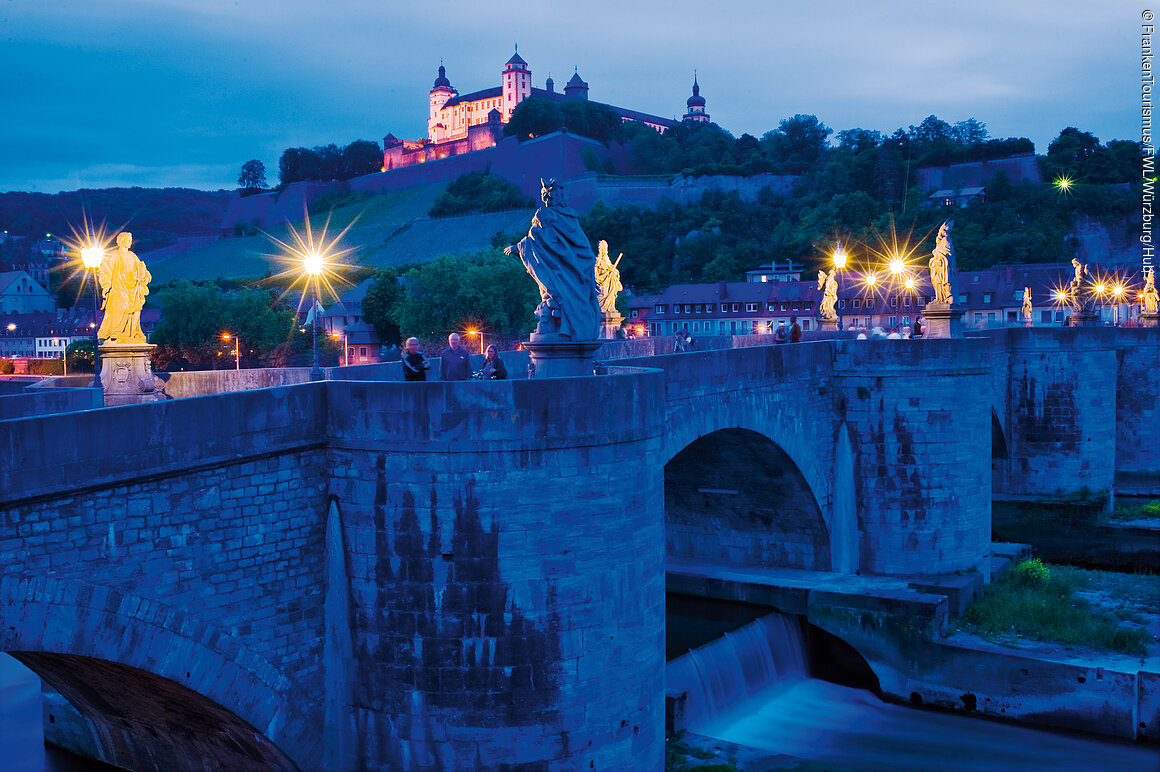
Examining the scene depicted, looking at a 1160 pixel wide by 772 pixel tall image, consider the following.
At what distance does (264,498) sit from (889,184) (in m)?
108

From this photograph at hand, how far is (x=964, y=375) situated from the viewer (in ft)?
80.3

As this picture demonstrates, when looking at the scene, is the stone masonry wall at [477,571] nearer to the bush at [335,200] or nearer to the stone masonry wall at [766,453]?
the stone masonry wall at [766,453]

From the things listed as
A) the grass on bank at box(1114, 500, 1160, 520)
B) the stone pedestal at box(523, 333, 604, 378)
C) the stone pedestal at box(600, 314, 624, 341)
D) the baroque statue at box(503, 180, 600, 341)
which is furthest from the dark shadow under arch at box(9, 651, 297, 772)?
the grass on bank at box(1114, 500, 1160, 520)

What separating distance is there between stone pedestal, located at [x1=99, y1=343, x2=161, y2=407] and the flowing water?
9496mm

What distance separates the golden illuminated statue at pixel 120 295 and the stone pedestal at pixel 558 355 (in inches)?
212

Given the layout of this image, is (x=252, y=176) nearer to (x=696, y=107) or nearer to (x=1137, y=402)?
(x=696, y=107)

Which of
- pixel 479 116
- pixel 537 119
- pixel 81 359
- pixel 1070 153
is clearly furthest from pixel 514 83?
pixel 81 359

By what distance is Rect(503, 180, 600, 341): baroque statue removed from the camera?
13273mm

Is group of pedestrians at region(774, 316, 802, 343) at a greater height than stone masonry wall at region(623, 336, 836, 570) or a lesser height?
greater

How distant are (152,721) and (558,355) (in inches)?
249

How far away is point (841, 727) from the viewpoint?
2042 cm

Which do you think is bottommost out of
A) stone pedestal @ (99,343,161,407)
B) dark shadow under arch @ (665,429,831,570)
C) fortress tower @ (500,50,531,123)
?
dark shadow under arch @ (665,429,831,570)

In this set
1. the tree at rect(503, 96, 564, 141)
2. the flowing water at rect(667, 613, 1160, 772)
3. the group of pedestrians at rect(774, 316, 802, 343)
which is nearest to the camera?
the flowing water at rect(667, 613, 1160, 772)

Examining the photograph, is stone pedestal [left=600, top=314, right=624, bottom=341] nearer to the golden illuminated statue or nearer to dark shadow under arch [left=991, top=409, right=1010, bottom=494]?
dark shadow under arch [left=991, top=409, right=1010, bottom=494]
